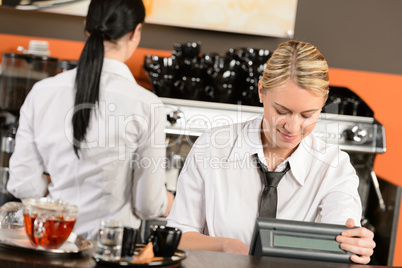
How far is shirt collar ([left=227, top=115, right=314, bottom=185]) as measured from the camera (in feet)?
6.17

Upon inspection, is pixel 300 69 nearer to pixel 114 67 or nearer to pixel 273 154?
pixel 273 154

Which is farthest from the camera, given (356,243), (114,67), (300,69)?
(114,67)

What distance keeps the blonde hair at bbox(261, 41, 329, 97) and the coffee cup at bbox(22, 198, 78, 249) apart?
0.84 m

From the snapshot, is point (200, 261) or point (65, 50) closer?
point (200, 261)

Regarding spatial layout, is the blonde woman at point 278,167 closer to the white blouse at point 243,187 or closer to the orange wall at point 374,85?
the white blouse at point 243,187

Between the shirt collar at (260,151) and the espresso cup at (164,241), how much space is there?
640mm

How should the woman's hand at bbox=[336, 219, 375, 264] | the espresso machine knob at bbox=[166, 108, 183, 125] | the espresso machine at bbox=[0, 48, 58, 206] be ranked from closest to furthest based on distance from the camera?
the woman's hand at bbox=[336, 219, 375, 264], the espresso machine knob at bbox=[166, 108, 183, 125], the espresso machine at bbox=[0, 48, 58, 206]

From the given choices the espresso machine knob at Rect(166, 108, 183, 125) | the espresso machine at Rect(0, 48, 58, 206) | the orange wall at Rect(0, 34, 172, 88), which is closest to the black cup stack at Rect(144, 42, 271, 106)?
the espresso machine knob at Rect(166, 108, 183, 125)

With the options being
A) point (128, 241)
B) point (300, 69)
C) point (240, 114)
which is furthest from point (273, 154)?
point (240, 114)

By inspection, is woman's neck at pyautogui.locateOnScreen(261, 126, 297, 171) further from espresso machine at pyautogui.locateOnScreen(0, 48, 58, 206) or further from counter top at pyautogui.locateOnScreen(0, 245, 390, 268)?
espresso machine at pyautogui.locateOnScreen(0, 48, 58, 206)

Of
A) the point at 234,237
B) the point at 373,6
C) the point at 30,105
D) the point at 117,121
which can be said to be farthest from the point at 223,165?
the point at 373,6

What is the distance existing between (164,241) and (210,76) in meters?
1.90

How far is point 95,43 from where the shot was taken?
2035mm

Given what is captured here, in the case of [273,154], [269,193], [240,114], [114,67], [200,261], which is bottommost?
[200,261]
